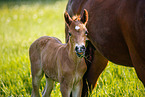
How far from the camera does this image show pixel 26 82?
4.34 metres

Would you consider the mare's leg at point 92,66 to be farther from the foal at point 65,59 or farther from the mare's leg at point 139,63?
the mare's leg at point 139,63

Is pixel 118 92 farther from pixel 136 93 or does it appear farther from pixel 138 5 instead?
pixel 138 5

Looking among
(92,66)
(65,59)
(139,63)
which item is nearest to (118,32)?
(139,63)

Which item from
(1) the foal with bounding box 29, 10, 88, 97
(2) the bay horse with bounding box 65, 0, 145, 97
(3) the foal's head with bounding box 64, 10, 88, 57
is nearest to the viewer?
(2) the bay horse with bounding box 65, 0, 145, 97

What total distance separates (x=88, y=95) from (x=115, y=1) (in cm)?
174

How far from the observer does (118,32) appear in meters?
2.70

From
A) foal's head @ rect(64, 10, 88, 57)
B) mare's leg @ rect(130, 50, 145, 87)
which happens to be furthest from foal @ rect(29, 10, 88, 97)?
mare's leg @ rect(130, 50, 145, 87)

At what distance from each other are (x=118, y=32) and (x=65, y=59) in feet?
2.72

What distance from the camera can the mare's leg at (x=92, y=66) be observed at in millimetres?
3514

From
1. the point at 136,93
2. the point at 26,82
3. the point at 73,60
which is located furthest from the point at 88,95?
the point at 26,82

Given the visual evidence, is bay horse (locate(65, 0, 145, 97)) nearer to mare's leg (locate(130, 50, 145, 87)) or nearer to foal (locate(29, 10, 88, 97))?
mare's leg (locate(130, 50, 145, 87))

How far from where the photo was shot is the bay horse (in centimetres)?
237

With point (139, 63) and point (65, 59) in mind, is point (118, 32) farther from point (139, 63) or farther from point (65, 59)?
point (65, 59)

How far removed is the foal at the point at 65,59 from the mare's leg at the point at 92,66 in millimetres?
628
